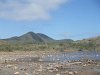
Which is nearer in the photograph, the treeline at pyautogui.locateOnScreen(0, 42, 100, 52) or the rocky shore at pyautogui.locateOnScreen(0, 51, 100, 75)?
the rocky shore at pyautogui.locateOnScreen(0, 51, 100, 75)

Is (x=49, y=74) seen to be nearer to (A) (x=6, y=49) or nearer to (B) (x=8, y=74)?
(B) (x=8, y=74)

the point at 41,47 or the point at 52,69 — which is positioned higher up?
the point at 41,47

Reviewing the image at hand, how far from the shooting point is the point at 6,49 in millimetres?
114125

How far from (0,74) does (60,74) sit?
5.44 meters

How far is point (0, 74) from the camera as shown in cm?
2811

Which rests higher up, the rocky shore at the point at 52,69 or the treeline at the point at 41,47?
the treeline at the point at 41,47

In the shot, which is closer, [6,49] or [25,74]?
[25,74]

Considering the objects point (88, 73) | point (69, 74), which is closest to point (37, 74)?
point (69, 74)

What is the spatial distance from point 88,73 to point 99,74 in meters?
1.41

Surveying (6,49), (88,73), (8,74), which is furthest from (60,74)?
(6,49)

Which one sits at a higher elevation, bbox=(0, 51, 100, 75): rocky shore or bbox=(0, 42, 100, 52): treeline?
bbox=(0, 42, 100, 52): treeline

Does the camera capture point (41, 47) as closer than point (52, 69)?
No

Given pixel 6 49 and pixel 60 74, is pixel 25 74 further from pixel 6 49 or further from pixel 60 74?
pixel 6 49

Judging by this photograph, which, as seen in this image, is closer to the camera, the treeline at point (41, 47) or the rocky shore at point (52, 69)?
the rocky shore at point (52, 69)
